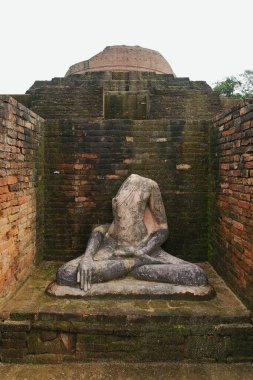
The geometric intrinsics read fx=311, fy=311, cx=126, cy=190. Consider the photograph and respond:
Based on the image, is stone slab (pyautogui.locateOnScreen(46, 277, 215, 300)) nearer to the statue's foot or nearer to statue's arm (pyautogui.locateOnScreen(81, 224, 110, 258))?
the statue's foot

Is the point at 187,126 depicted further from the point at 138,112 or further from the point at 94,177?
the point at 138,112

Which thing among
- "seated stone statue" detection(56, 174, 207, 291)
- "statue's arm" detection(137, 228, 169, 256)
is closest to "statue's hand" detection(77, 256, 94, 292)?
"seated stone statue" detection(56, 174, 207, 291)

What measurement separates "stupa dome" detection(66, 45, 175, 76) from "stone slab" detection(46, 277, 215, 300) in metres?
8.52

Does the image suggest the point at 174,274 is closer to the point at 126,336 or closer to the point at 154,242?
the point at 154,242

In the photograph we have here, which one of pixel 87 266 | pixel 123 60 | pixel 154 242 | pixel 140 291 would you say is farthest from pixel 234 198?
pixel 123 60

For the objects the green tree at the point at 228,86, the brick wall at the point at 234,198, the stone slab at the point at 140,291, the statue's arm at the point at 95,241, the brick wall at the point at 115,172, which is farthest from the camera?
the green tree at the point at 228,86

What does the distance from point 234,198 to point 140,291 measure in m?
1.60

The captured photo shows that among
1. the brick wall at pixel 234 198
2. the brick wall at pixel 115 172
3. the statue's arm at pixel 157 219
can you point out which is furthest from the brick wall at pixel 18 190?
the brick wall at pixel 234 198

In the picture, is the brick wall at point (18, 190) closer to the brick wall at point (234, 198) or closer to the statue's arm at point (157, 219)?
the statue's arm at point (157, 219)

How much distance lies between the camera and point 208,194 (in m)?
4.92

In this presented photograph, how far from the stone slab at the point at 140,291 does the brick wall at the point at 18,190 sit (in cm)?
64

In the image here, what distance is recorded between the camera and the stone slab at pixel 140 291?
136 inches

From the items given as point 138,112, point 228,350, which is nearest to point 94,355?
point 228,350

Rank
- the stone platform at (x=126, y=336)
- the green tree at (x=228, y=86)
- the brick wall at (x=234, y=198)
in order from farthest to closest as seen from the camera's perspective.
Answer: the green tree at (x=228, y=86), the brick wall at (x=234, y=198), the stone platform at (x=126, y=336)
